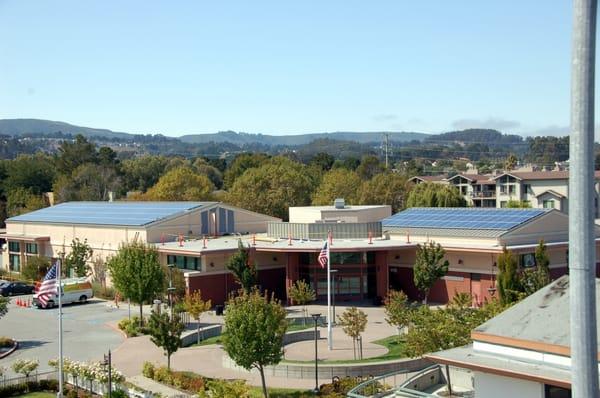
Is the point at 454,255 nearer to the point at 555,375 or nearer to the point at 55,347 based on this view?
the point at 55,347

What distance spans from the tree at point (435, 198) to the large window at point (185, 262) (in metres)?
29.2

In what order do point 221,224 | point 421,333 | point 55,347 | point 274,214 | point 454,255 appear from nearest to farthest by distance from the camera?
point 421,333 < point 55,347 < point 454,255 < point 221,224 < point 274,214

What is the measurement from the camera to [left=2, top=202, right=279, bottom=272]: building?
53906 millimetres

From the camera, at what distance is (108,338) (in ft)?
124

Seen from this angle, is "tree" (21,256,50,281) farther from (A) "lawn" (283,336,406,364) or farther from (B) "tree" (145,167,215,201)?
(A) "lawn" (283,336,406,364)

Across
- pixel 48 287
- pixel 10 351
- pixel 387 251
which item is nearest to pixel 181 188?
pixel 387 251

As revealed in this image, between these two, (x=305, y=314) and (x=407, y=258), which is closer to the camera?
(x=305, y=314)

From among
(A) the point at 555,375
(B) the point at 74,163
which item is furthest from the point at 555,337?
(B) the point at 74,163

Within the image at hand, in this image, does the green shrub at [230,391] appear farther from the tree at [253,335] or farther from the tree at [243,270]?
the tree at [243,270]

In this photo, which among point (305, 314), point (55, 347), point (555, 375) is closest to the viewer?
point (555, 375)

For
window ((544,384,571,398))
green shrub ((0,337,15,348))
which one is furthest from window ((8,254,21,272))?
window ((544,384,571,398))

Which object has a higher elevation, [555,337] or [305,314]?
[555,337]

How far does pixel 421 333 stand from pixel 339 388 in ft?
10.9

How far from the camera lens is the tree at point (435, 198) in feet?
232
